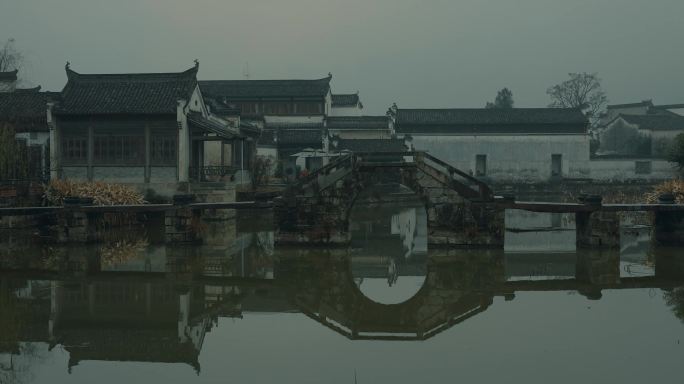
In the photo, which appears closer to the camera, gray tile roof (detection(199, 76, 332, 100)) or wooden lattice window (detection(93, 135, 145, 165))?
wooden lattice window (detection(93, 135, 145, 165))

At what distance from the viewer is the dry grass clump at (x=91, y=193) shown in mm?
22969

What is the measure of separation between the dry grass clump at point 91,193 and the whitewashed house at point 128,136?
296 centimetres

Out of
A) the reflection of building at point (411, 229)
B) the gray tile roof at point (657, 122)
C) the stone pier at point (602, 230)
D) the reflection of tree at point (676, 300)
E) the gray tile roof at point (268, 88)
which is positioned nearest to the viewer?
the reflection of tree at point (676, 300)

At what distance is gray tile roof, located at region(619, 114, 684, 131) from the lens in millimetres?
51906

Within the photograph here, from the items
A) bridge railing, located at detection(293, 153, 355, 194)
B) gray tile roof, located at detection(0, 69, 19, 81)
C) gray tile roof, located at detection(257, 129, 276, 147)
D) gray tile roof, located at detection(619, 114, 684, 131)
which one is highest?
gray tile roof, located at detection(0, 69, 19, 81)

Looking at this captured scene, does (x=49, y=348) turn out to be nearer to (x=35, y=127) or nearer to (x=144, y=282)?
(x=144, y=282)

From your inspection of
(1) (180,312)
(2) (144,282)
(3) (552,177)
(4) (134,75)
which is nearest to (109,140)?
(4) (134,75)

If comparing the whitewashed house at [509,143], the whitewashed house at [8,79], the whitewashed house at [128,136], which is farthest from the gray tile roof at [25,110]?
the whitewashed house at [509,143]

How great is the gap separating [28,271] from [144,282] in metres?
3.17

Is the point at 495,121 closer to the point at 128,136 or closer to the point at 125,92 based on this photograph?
the point at 125,92

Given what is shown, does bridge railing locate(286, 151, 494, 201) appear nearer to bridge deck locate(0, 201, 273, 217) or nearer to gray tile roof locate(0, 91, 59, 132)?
bridge deck locate(0, 201, 273, 217)

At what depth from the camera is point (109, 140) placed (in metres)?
27.0

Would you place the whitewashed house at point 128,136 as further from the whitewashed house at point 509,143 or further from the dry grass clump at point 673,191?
the whitewashed house at point 509,143

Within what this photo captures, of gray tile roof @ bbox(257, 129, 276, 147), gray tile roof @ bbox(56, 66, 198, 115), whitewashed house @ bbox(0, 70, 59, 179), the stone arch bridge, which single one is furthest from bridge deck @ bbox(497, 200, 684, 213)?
gray tile roof @ bbox(257, 129, 276, 147)
